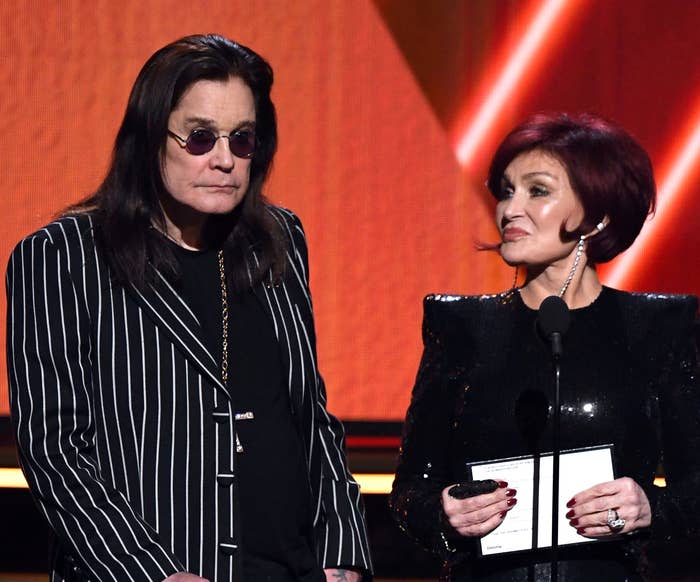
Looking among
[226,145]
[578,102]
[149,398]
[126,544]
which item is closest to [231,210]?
[226,145]

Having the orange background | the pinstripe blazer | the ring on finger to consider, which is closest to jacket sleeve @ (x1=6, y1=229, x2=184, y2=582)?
the pinstripe blazer

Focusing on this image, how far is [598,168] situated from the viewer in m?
2.84

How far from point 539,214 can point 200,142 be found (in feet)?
2.57

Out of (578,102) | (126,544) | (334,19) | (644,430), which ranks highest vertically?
(334,19)

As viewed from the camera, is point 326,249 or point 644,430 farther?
point 326,249

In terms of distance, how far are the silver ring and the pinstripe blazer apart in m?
0.77

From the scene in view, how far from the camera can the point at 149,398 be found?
92.5 inches

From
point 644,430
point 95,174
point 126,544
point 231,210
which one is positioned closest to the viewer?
point 126,544

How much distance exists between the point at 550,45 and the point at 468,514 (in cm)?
259

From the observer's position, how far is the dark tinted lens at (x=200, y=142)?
243cm

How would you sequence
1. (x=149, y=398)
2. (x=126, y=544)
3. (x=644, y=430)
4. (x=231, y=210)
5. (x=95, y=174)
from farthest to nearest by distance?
(x=95, y=174)
(x=644, y=430)
(x=231, y=210)
(x=149, y=398)
(x=126, y=544)

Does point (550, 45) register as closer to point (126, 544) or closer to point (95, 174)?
point (95, 174)

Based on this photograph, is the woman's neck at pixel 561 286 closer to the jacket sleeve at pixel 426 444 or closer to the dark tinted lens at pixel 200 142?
the jacket sleeve at pixel 426 444

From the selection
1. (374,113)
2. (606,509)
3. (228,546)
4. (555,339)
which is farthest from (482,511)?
(374,113)
